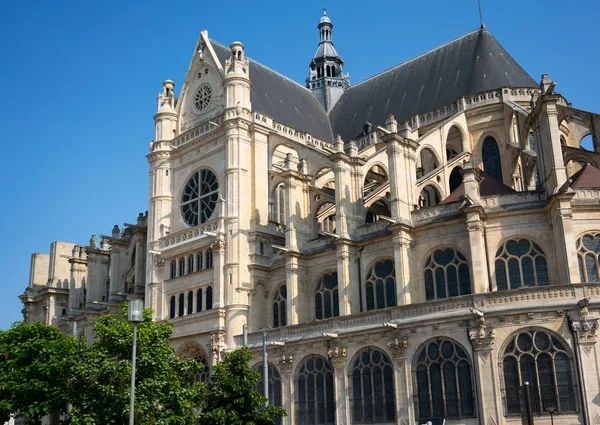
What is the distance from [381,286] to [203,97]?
19.6 m

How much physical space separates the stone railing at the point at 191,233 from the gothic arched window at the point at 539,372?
18.7m

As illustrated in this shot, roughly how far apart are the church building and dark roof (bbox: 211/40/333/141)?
223mm

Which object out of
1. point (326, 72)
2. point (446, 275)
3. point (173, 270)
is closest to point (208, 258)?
point (173, 270)

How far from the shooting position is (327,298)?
37.2 m

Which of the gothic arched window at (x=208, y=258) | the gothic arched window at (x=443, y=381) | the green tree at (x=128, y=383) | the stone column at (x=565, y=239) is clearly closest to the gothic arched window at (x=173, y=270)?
the gothic arched window at (x=208, y=258)

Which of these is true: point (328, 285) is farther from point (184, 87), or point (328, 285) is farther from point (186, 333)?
point (184, 87)

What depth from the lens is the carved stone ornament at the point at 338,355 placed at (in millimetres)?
32781

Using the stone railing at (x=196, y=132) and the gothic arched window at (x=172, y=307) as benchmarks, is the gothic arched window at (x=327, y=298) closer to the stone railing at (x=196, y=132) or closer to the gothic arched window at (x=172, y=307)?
the gothic arched window at (x=172, y=307)

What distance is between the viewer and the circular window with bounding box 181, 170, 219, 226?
143 ft

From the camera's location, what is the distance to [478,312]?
28469mm

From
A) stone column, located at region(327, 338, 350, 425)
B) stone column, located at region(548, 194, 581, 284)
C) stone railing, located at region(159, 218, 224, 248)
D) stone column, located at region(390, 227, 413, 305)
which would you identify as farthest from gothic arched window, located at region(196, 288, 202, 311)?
stone column, located at region(548, 194, 581, 284)

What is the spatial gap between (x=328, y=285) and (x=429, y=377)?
8993 mm

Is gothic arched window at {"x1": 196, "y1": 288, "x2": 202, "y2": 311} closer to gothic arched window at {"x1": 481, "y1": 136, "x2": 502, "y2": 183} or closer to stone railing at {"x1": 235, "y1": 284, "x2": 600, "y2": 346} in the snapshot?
stone railing at {"x1": 235, "y1": 284, "x2": 600, "y2": 346}

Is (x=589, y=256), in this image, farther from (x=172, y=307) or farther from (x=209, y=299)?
(x=172, y=307)
